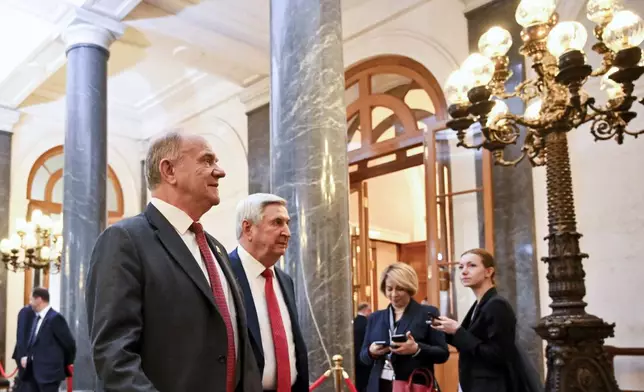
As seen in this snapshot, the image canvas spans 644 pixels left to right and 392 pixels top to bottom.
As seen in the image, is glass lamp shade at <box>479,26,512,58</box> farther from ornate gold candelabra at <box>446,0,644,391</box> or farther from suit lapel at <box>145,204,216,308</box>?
suit lapel at <box>145,204,216,308</box>

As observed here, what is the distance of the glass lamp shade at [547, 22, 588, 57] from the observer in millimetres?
4430

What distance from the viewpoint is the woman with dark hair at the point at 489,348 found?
3729 millimetres

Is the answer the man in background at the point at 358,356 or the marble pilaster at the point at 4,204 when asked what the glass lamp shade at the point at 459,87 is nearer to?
the man in background at the point at 358,356

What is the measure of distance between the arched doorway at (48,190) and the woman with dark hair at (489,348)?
10186mm

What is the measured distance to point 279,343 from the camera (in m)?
2.62

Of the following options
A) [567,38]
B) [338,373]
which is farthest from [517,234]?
[338,373]

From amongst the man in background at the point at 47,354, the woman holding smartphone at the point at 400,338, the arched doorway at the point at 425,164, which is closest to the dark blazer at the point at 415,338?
the woman holding smartphone at the point at 400,338

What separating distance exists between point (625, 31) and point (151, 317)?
3584 millimetres

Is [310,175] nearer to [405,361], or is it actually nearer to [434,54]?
[405,361]

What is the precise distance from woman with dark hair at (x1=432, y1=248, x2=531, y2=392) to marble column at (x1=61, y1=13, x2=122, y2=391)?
185 inches

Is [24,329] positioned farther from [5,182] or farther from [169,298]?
[169,298]

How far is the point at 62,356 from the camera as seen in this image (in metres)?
7.73

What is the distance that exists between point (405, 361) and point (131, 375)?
2.66 metres

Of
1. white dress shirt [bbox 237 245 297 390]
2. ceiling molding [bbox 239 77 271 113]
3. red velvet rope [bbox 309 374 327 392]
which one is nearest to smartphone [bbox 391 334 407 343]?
red velvet rope [bbox 309 374 327 392]
